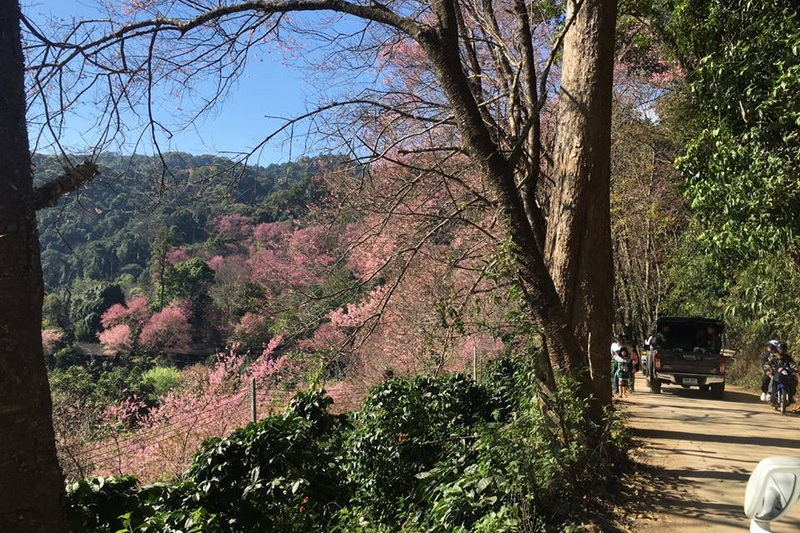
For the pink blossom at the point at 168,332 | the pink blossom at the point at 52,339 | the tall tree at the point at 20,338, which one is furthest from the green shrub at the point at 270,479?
the pink blossom at the point at 52,339

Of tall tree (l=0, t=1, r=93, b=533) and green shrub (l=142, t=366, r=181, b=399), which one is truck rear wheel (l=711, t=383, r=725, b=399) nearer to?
tall tree (l=0, t=1, r=93, b=533)

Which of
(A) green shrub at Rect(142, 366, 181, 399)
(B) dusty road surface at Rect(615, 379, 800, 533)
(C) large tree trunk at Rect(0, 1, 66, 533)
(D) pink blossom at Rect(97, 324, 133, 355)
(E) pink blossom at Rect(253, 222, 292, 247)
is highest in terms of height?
(E) pink blossom at Rect(253, 222, 292, 247)

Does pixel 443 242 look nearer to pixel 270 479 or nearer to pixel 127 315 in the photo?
pixel 270 479

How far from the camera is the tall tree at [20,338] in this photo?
301 cm

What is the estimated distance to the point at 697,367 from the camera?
14.2 m

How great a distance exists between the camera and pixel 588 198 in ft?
21.5

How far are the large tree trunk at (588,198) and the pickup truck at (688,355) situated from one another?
9.07 m

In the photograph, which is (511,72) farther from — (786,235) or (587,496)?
(587,496)

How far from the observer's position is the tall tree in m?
3.01

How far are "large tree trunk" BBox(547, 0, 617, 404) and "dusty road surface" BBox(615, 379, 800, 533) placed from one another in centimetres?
116

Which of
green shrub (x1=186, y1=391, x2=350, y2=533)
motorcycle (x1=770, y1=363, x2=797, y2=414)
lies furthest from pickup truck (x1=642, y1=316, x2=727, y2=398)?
green shrub (x1=186, y1=391, x2=350, y2=533)

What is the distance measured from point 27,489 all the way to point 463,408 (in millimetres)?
5977

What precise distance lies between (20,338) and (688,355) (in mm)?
14720

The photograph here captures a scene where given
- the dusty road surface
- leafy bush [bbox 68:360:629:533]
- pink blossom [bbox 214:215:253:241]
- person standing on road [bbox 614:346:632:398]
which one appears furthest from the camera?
pink blossom [bbox 214:215:253:241]
